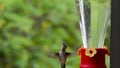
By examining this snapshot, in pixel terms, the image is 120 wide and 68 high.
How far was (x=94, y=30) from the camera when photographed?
1.27m

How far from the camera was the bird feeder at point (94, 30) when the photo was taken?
119 centimetres

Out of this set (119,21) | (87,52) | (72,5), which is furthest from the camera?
(72,5)

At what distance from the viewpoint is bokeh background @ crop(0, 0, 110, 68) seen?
1768mm

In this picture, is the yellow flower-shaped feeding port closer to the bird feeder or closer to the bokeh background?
the bird feeder

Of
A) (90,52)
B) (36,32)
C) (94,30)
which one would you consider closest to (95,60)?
(90,52)

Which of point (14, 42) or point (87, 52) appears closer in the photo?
point (87, 52)

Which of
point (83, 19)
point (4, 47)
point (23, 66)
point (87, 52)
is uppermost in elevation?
point (83, 19)

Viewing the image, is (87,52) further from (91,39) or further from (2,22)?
(2,22)

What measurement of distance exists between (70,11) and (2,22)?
474 millimetres

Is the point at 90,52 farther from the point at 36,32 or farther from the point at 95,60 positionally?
the point at 36,32

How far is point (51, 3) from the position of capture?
5.86 ft

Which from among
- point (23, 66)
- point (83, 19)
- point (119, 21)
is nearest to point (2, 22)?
point (23, 66)

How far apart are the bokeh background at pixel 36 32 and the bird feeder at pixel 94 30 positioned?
17.4 inches

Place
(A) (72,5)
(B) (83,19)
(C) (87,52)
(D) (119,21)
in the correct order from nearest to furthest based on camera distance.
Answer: (D) (119,21)
(C) (87,52)
(B) (83,19)
(A) (72,5)
